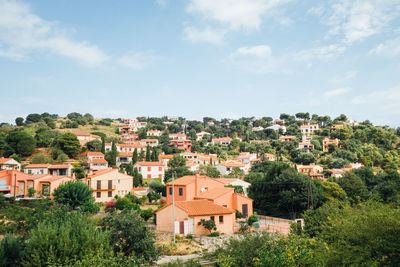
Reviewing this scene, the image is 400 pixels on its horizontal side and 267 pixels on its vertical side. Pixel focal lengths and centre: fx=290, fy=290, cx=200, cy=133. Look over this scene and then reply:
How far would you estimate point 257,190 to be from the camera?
43.8 m

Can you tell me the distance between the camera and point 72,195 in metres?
34.0

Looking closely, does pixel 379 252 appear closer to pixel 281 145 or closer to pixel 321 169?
pixel 321 169

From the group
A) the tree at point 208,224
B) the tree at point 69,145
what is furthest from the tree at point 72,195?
the tree at point 69,145

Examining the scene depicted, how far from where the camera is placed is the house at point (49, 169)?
54.0 meters

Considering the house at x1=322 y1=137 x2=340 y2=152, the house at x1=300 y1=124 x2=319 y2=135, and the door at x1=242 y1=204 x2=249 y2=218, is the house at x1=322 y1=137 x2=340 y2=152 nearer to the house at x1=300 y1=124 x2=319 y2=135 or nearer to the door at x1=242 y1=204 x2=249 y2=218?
the house at x1=300 y1=124 x2=319 y2=135

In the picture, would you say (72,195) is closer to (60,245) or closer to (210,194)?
(210,194)

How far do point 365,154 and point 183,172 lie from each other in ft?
199

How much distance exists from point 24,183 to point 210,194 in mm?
27531

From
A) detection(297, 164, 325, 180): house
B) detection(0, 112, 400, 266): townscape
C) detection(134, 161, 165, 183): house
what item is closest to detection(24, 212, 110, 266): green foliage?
detection(0, 112, 400, 266): townscape

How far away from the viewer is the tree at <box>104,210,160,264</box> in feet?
54.3

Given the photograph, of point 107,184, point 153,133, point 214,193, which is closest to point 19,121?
point 153,133

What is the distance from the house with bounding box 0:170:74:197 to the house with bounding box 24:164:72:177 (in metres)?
11.0

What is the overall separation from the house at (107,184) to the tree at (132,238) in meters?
28.2

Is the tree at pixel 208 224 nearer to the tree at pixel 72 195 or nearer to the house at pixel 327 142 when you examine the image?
the tree at pixel 72 195
